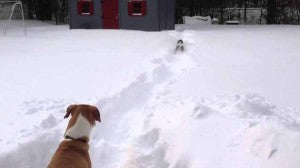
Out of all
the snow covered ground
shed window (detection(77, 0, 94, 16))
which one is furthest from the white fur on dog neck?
shed window (detection(77, 0, 94, 16))

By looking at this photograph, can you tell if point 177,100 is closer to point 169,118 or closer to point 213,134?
point 169,118

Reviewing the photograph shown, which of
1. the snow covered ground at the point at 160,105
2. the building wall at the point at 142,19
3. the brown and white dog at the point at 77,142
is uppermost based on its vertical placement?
the building wall at the point at 142,19

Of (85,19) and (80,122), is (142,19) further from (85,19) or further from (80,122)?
(80,122)

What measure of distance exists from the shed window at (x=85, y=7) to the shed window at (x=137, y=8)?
2.04 metres

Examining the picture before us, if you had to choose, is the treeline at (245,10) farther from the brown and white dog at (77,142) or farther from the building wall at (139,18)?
the brown and white dog at (77,142)

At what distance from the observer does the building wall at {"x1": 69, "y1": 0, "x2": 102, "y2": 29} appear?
21.3 m

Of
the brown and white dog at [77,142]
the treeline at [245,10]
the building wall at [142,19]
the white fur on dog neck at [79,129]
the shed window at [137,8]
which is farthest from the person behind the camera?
the treeline at [245,10]

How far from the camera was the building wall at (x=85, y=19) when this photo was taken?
21328 mm

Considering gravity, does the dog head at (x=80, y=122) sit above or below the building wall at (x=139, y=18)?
below

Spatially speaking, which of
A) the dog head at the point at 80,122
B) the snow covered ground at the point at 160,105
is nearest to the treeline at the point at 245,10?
the snow covered ground at the point at 160,105

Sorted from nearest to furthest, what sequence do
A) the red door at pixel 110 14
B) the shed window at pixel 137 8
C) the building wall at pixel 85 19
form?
the shed window at pixel 137 8 → the red door at pixel 110 14 → the building wall at pixel 85 19

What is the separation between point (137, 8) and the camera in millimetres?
20688

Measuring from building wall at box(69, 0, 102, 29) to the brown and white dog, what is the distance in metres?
17.3

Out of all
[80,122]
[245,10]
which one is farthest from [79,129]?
[245,10]
